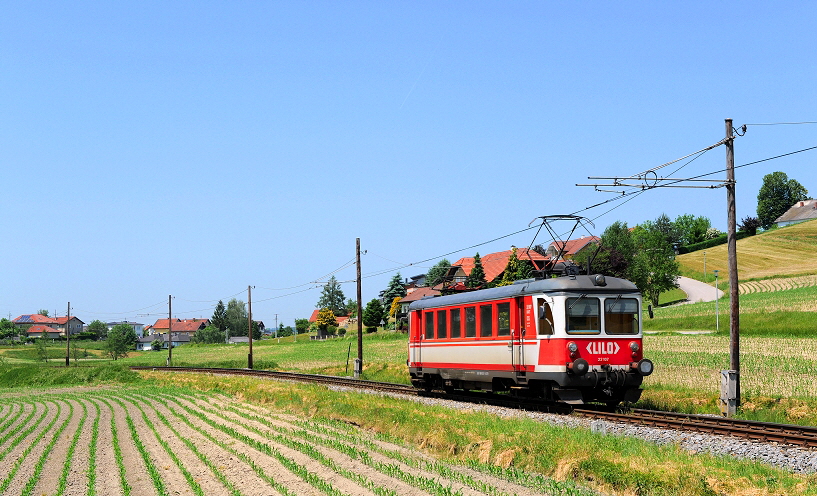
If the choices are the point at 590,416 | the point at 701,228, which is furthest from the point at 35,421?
the point at 701,228

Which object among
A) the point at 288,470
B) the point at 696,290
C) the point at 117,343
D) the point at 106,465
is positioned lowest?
the point at 117,343

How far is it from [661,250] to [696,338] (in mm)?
50109

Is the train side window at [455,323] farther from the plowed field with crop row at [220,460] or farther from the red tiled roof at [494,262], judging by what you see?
the red tiled roof at [494,262]

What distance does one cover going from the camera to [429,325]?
27469mm

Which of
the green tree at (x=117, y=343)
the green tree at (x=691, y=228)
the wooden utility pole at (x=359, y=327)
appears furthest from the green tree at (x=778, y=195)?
the wooden utility pole at (x=359, y=327)

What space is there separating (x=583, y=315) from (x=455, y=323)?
5883 millimetres

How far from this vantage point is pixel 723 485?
10586 mm

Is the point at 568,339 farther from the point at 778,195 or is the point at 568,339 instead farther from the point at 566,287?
the point at 778,195

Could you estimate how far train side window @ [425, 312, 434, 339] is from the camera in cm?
2719

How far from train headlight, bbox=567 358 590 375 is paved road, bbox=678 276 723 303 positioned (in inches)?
2946

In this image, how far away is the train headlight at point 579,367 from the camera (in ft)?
63.4

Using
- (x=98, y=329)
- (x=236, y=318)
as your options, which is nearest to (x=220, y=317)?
(x=236, y=318)

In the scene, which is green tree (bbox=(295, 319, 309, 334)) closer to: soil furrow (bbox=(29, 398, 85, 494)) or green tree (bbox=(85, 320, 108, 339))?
green tree (bbox=(85, 320, 108, 339))

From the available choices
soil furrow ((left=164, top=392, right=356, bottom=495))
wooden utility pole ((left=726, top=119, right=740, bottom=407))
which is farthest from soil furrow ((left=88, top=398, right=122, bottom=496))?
wooden utility pole ((left=726, top=119, right=740, bottom=407))
